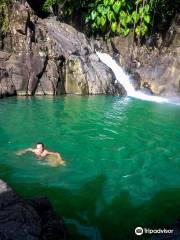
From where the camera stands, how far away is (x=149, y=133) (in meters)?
14.2

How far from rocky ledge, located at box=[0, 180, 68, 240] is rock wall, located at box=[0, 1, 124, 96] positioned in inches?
633

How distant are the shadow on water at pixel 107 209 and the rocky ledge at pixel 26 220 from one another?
1.09 m

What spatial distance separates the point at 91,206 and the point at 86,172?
6.72ft

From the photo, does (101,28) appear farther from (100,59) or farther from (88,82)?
(88,82)

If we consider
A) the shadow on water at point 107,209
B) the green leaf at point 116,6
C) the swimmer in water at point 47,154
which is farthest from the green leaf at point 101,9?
the shadow on water at point 107,209

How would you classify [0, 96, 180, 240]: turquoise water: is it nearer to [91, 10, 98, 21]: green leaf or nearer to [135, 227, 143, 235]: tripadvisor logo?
[135, 227, 143, 235]: tripadvisor logo

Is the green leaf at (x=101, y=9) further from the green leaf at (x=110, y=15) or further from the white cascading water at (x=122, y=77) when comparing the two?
the white cascading water at (x=122, y=77)

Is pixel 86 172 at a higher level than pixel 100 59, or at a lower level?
lower

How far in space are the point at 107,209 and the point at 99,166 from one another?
8.85 ft

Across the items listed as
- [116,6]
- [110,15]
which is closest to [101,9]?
[110,15]

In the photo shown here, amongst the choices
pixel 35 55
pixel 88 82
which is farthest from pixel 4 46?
pixel 88 82

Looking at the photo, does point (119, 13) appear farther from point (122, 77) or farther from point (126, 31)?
point (122, 77)

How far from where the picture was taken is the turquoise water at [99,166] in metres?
6.97

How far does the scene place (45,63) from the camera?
2336 centimetres
